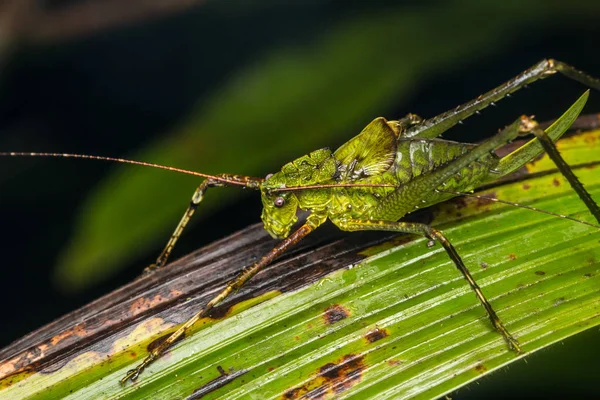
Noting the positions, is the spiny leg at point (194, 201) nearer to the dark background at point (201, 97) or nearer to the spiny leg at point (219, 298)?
the dark background at point (201, 97)

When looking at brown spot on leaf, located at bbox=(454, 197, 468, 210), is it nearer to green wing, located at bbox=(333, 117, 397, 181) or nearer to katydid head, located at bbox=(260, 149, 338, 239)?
green wing, located at bbox=(333, 117, 397, 181)

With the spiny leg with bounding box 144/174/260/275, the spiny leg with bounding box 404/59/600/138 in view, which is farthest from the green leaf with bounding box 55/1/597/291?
the spiny leg with bounding box 404/59/600/138

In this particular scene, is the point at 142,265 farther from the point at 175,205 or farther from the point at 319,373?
the point at 319,373

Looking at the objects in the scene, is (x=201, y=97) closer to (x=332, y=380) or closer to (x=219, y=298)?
(x=219, y=298)

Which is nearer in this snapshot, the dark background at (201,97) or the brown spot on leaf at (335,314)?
the brown spot on leaf at (335,314)

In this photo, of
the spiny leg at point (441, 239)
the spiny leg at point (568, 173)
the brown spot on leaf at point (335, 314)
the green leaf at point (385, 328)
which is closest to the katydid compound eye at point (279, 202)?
the spiny leg at point (441, 239)

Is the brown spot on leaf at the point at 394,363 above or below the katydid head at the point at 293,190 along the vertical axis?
below
